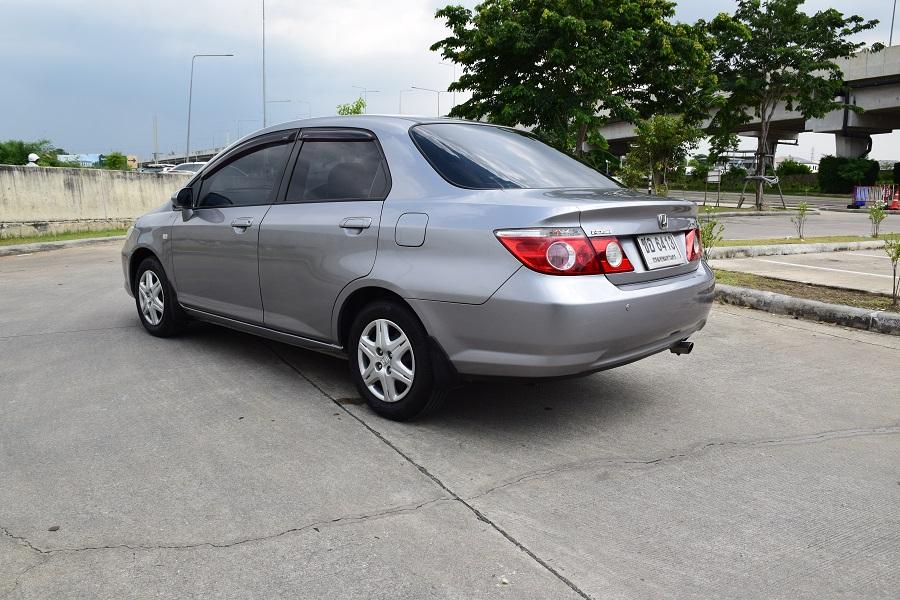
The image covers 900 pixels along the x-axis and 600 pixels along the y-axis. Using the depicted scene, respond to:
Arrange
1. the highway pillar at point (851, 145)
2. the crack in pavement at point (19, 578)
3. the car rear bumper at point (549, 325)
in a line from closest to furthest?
the crack in pavement at point (19, 578), the car rear bumper at point (549, 325), the highway pillar at point (851, 145)

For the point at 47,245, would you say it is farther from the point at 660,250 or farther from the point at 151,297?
the point at 660,250

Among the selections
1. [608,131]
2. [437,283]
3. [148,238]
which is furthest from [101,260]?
[608,131]

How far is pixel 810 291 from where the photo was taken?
26.6 feet

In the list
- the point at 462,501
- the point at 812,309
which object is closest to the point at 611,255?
the point at 462,501

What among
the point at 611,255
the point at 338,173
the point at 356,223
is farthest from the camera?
the point at 338,173

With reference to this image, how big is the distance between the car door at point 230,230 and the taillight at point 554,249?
2.00 m

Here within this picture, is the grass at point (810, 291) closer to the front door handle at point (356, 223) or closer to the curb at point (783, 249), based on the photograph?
Result: the curb at point (783, 249)

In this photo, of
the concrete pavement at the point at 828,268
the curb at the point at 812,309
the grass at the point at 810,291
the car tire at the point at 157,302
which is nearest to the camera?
the car tire at the point at 157,302

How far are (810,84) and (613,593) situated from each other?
29789mm

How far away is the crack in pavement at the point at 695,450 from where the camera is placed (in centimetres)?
348

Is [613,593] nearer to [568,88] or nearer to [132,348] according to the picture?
[132,348]

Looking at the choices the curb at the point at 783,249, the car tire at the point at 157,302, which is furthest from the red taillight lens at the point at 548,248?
the curb at the point at 783,249

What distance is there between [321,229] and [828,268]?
8.26 m

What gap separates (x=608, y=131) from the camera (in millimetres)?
63781
